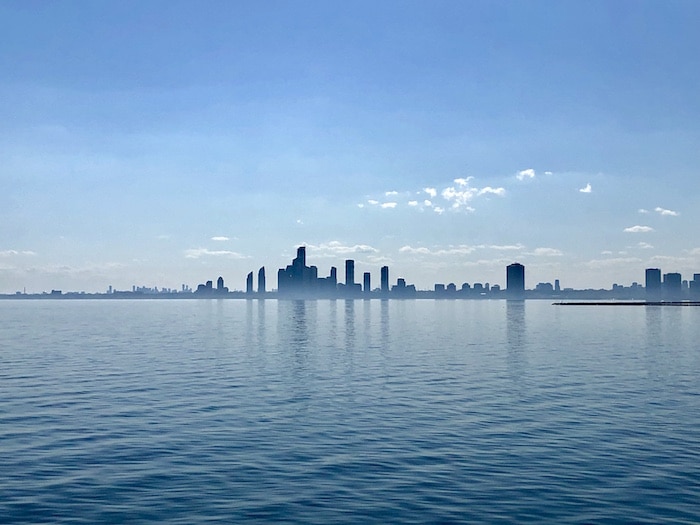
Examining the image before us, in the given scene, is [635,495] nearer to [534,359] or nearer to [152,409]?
[152,409]

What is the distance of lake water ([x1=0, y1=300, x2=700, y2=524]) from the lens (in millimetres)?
22406

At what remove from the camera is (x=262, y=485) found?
24.8m

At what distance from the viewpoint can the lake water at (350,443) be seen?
22.4 m

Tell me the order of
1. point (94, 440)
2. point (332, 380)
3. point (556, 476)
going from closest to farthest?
point (556, 476) < point (94, 440) < point (332, 380)

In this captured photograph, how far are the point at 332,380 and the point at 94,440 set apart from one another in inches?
1048

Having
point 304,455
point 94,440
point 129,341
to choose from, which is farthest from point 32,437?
point 129,341

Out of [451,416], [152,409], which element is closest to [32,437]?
[152,409]

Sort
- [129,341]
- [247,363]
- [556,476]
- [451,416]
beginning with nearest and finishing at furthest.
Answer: [556,476], [451,416], [247,363], [129,341]

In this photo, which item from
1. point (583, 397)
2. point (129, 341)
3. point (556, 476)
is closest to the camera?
point (556, 476)

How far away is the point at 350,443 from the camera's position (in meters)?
32.2

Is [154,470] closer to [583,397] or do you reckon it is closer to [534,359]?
[583,397]

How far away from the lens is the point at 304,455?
97.6 ft

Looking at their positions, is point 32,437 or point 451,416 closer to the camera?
point 32,437

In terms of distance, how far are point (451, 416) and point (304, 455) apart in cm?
1288
